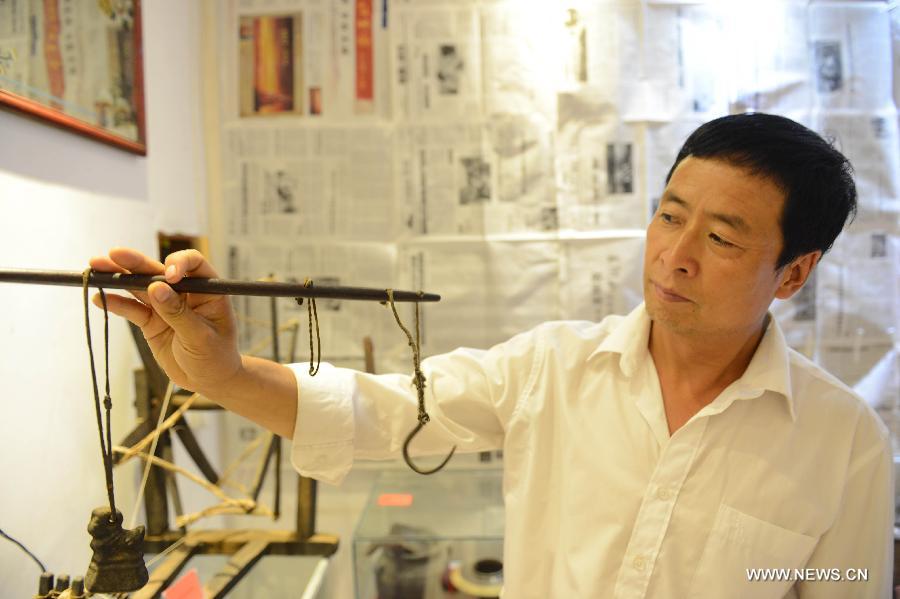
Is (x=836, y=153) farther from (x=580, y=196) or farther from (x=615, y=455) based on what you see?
(x=580, y=196)

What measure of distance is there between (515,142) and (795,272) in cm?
80

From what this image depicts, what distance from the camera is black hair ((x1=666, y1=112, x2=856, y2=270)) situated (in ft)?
2.56

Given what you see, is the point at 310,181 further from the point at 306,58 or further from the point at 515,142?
the point at 515,142

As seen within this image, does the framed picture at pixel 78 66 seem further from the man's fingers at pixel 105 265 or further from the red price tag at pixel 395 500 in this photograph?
the red price tag at pixel 395 500

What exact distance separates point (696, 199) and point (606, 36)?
0.86 meters

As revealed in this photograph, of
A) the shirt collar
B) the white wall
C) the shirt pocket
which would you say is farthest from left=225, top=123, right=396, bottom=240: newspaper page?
the shirt pocket

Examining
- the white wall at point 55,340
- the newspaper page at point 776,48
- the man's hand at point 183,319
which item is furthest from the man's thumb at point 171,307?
the newspaper page at point 776,48

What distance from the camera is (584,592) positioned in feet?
2.66

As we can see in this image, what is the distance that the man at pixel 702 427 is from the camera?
2.58 feet

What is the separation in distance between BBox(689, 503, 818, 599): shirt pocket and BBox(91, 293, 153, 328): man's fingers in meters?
0.80

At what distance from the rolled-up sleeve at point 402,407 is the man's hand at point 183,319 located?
0.45 ft

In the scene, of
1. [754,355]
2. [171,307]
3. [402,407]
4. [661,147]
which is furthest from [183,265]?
[661,147]

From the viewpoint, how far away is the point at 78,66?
97 cm

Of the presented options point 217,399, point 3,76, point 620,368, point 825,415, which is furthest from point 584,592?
point 3,76
